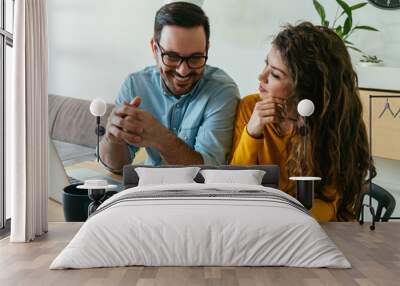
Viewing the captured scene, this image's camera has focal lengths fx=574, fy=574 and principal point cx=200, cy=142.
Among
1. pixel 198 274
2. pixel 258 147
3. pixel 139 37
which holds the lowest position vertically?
pixel 198 274

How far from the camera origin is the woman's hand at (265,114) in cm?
571

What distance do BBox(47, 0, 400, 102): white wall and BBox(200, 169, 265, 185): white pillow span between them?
915 mm

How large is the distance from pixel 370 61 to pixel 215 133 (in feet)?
5.73

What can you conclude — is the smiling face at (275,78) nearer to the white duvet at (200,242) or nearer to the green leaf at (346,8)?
the green leaf at (346,8)

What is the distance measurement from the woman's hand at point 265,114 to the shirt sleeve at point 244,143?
5cm

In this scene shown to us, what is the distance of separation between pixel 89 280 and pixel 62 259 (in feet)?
1.16

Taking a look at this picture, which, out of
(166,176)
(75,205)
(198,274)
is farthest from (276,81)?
(198,274)

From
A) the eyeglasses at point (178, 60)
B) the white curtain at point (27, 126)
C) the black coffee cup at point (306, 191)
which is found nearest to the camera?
the white curtain at point (27, 126)

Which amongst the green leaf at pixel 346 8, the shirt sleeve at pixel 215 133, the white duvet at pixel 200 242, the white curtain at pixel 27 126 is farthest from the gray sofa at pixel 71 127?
the green leaf at pixel 346 8

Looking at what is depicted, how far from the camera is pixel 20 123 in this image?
4777mm

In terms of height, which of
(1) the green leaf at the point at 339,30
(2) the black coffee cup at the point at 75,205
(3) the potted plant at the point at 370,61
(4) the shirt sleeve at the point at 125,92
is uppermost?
(1) the green leaf at the point at 339,30

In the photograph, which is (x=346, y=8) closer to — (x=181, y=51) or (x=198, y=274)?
(x=181, y=51)

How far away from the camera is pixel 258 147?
5.74 m

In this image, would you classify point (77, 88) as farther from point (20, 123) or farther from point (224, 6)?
point (224, 6)
